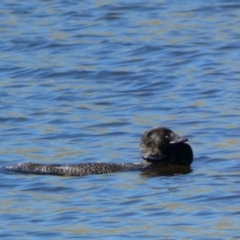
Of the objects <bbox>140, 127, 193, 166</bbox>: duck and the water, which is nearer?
the water

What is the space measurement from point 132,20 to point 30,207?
10.0 meters

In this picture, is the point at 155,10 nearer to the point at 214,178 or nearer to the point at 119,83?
the point at 119,83

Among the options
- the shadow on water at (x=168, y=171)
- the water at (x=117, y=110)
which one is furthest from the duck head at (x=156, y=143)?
the water at (x=117, y=110)

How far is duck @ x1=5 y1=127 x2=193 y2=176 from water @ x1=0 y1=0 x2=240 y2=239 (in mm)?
121

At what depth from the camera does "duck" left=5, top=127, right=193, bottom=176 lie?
33.2ft

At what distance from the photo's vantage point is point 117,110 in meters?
13.1

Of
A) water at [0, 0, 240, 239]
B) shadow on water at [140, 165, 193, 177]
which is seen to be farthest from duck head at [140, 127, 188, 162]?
water at [0, 0, 240, 239]

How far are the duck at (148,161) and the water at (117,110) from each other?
0.40ft

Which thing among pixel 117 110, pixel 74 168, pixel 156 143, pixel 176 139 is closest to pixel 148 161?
pixel 156 143

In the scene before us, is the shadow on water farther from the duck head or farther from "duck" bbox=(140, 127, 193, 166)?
the duck head

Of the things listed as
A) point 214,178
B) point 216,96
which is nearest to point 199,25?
point 216,96

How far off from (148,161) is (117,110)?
247 centimetres

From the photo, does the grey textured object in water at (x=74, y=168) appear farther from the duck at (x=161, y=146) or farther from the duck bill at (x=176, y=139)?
the duck bill at (x=176, y=139)

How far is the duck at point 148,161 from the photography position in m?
10.1
